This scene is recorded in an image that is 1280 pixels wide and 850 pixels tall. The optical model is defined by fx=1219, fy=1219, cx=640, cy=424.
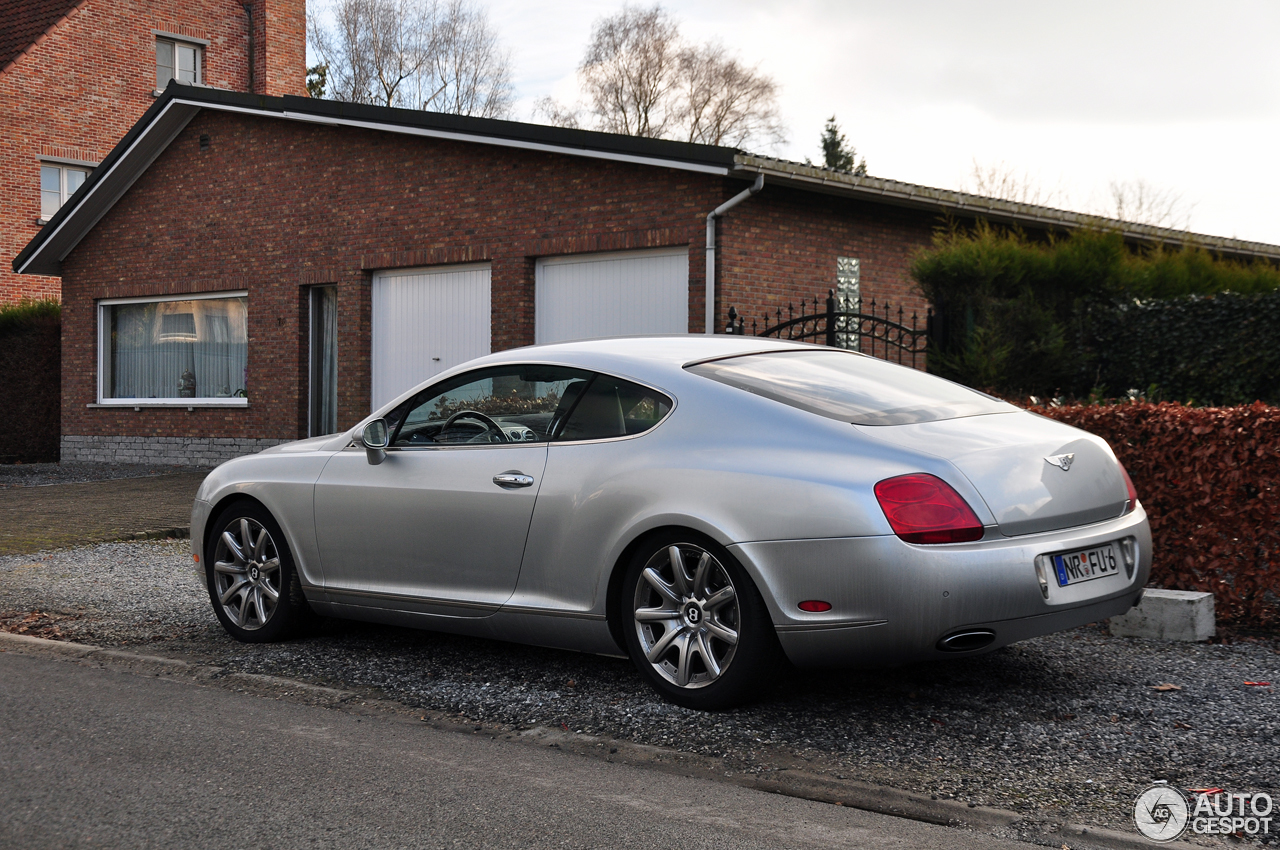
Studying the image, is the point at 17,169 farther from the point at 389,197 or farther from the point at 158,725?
the point at 158,725

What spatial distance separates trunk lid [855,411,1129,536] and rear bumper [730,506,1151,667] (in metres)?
0.11

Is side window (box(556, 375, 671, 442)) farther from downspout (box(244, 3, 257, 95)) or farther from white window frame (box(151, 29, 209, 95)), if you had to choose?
downspout (box(244, 3, 257, 95))

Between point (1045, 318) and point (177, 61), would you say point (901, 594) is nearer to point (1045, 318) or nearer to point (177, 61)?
point (1045, 318)

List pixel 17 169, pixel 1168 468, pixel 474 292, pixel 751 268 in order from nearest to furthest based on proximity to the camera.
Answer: pixel 1168 468 → pixel 751 268 → pixel 474 292 → pixel 17 169

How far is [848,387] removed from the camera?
5.10m

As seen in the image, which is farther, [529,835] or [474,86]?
[474,86]

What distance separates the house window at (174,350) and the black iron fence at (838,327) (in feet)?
29.9

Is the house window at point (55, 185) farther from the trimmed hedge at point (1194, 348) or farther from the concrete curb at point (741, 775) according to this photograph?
the concrete curb at point (741, 775)

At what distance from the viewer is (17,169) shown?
28.2 metres

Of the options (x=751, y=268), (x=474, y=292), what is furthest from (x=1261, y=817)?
(x=474, y=292)

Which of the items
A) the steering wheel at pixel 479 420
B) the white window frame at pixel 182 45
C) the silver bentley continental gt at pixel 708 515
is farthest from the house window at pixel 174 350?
the steering wheel at pixel 479 420

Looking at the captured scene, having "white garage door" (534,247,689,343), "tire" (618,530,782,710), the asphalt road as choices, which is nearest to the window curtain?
"white garage door" (534,247,689,343)

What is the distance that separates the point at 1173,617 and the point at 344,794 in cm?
423

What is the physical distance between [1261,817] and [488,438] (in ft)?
11.0
